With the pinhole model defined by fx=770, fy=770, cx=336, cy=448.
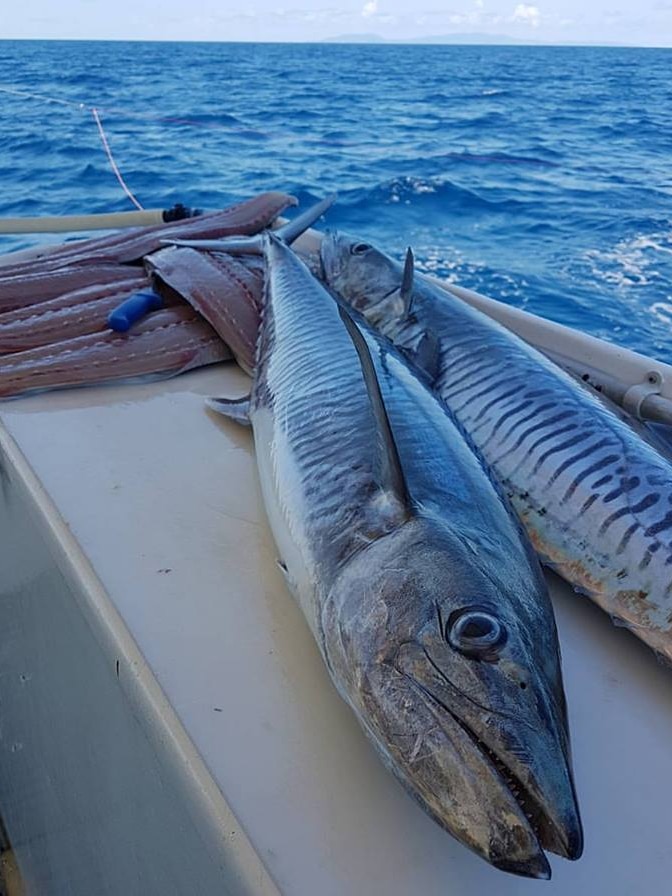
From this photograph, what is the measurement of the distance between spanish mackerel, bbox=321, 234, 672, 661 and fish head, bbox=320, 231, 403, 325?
0.62 ft

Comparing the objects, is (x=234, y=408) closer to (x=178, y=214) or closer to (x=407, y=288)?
(x=407, y=288)

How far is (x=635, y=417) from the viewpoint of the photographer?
1.74 metres

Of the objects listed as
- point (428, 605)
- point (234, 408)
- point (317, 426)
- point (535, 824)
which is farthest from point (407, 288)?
point (535, 824)

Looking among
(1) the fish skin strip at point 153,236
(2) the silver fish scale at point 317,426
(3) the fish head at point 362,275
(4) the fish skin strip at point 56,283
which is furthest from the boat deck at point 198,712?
(1) the fish skin strip at point 153,236

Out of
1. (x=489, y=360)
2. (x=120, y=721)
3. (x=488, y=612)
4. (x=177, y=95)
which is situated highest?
(x=488, y=612)

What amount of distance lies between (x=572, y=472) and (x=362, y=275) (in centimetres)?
117

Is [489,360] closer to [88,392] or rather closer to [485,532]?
[485,532]

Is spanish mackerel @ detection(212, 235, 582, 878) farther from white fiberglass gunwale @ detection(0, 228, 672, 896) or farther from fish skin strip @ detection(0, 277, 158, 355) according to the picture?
fish skin strip @ detection(0, 277, 158, 355)

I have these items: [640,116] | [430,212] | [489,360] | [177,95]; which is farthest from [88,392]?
[177,95]

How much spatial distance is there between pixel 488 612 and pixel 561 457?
61 centimetres

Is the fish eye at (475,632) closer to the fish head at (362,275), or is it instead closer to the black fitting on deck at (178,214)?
the fish head at (362,275)

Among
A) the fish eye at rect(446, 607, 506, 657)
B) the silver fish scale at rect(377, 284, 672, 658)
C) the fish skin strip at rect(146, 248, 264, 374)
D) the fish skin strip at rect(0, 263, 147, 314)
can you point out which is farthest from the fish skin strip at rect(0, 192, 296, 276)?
the fish eye at rect(446, 607, 506, 657)

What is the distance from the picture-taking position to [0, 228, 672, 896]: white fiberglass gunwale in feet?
2.72

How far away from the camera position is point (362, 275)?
2.36 metres
